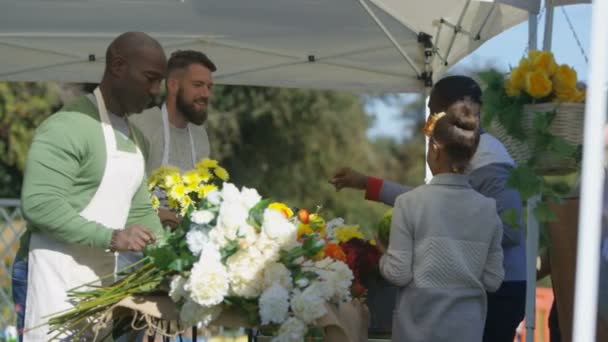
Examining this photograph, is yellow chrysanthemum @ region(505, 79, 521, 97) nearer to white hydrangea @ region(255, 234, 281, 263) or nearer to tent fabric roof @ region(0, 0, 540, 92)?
white hydrangea @ region(255, 234, 281, 263)

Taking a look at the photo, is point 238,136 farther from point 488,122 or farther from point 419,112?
point 488,122

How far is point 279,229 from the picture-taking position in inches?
124

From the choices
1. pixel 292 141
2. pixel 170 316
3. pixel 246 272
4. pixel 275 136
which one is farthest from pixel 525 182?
pixel 292 141

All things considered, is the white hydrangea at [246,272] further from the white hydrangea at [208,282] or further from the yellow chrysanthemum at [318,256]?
the yellow chrysanthemum at [318,256]

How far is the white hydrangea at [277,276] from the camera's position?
3.10 m

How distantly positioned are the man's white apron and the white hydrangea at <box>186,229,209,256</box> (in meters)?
0.59

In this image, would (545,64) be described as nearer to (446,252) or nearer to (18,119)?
(446,252)

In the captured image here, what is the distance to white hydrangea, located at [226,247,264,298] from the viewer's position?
3076mm

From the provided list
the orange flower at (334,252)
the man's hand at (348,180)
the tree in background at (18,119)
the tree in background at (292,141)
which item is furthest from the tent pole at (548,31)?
the tree in background at (292,141)

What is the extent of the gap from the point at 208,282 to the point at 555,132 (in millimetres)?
1181

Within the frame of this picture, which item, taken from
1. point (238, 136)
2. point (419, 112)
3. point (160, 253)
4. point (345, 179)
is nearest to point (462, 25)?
point (345, 179)

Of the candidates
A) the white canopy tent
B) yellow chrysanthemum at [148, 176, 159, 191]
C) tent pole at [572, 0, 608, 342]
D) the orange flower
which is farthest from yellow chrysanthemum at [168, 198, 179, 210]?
tent pole at [572, 0, 608, 342]

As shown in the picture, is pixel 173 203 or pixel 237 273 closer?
pixel 237 273

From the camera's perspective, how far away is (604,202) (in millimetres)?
3406
